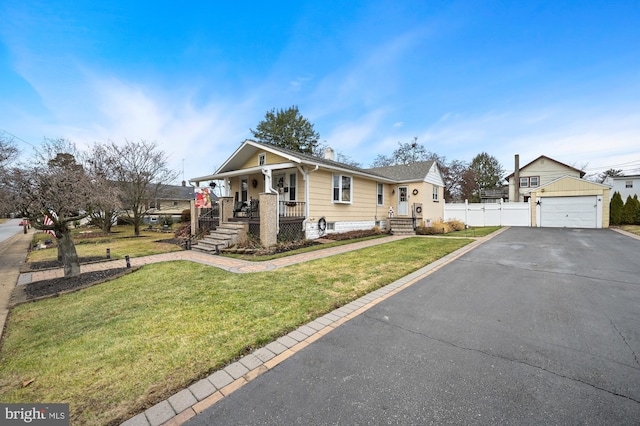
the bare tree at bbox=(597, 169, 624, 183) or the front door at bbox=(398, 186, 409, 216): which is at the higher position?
the bare tree at bbox=(597, 169, 624, 183)

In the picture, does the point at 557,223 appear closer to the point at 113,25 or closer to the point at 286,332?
the point at 286,332

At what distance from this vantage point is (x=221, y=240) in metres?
9.92

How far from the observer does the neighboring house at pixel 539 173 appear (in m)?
30.6

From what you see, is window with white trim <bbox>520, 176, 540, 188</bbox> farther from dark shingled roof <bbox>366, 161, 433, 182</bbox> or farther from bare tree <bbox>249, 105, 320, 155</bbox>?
bare tree <bbox>249, 105, 320, 155</bbox>

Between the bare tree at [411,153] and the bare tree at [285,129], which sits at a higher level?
the bare tree at [285,129]

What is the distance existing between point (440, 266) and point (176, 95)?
13.4 m

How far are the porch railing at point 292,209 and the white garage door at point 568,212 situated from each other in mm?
18562

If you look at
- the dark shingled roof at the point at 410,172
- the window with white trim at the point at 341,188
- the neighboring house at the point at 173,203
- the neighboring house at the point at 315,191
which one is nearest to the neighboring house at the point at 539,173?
the dark shingled roof at the point at 410,172

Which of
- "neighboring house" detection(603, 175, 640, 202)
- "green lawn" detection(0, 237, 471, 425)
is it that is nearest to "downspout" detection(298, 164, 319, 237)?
"green lawn" detection(0, 237, 471, 425)

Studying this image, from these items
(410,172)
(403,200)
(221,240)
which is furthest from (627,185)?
(221,240)

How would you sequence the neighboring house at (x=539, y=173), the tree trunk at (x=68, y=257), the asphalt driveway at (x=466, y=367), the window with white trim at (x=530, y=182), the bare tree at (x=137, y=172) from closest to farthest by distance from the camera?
1. the asphalt driveway at (x=466, y=367)
2. the tree trunk at (x=68, y=257)
3. the bare tree at (x=137, y=172)
4. the neighboring house at (x=539, y=173)
5. the window with white trim at (x=530, y=182)

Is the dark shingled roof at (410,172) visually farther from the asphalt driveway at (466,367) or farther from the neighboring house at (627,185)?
the neighboring house at (627,185)

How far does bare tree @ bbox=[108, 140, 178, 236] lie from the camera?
16.2m

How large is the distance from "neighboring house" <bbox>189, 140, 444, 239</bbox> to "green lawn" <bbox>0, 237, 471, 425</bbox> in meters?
4.88
